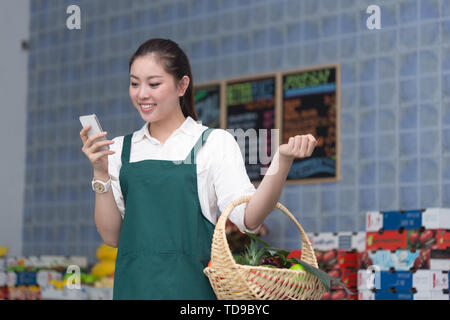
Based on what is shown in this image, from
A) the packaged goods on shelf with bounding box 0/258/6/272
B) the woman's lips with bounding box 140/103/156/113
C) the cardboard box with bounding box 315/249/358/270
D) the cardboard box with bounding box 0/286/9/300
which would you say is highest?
the woman's lips with bounding box 140/103/156/113

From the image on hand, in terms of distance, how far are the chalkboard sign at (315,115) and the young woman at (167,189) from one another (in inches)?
129

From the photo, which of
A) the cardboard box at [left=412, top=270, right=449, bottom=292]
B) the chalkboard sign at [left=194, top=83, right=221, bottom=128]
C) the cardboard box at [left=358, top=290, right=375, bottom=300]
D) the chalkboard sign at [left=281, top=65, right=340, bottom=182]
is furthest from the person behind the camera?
the chalkboard sign at [left=194, top=83, right=221, bottom=128]

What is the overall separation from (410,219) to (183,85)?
2540 millimetres

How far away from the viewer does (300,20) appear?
5.50 metres

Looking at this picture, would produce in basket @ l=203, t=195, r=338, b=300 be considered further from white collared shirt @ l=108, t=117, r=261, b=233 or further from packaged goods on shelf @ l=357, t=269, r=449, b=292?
packaged goods on shelf @ l=357, t=269, r=449, b=292

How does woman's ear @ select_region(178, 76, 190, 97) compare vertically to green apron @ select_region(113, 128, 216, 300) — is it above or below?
above

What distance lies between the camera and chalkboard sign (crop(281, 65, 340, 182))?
5.20m

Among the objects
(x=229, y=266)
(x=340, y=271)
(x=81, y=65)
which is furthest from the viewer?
(x=81, y=65)

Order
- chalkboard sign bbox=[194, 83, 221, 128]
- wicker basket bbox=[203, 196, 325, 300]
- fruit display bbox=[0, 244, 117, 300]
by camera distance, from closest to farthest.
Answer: wicker basket bbox=[203, 196, 325, 300] → fruit display bbox=[0, 244, 117, 300] → chalkboard sign bbox=[194, 83, 221, 128]

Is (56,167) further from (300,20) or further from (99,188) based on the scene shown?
(99,188)

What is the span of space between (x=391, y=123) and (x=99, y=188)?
131 inches

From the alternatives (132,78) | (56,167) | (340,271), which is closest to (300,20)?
(340,271)

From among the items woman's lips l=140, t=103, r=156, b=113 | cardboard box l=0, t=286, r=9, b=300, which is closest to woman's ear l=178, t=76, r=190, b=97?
woman's lips l=140, t=103, r=156, b=113

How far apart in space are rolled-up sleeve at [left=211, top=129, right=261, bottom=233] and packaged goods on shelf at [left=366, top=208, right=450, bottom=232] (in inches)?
95.3
